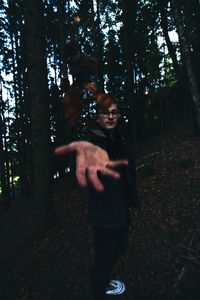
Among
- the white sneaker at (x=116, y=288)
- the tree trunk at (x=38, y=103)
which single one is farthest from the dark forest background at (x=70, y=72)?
the white sneaker at (x=116, y=288)

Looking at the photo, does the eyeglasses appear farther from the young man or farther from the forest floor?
the forest floor

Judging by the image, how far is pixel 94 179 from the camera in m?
1.25

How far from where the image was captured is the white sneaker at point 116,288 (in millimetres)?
2687

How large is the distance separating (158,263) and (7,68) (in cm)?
1287

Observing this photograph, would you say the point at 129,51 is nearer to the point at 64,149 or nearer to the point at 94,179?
the point at 64,149

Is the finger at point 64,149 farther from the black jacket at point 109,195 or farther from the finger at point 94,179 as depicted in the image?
the black jacket at point 109,195

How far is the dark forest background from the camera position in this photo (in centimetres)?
510

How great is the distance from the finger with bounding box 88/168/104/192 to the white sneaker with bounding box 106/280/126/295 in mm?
2342

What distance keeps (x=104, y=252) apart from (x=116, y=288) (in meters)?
1.41

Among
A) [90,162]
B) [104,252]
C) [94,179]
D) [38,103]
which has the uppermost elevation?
[38,103]

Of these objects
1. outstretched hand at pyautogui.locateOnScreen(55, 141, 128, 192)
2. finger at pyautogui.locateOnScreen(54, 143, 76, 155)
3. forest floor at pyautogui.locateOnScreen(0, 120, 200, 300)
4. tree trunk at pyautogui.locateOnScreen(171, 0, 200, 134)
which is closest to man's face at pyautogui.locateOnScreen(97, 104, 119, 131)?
outstretched hand at pyautogui.locateOnScreen(55, 141, 128, 192)

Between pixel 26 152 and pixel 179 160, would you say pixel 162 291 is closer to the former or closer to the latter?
pixel 179 160

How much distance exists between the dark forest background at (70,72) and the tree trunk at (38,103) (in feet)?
0.09

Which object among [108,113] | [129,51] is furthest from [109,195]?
[129,51]
